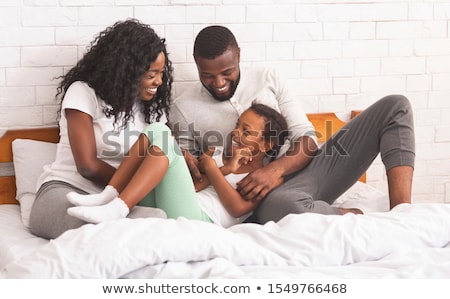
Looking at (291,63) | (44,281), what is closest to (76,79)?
(291,63)

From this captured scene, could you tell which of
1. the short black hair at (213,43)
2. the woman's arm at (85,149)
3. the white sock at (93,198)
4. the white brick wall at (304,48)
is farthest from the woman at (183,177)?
the white brick wall at (304,48)

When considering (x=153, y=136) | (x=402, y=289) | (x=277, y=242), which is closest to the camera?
(x=402, y=289)

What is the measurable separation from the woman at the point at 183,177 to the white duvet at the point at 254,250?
300mm

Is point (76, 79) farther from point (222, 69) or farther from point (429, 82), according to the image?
point (429, 82)

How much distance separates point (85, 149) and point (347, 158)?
2.72ft

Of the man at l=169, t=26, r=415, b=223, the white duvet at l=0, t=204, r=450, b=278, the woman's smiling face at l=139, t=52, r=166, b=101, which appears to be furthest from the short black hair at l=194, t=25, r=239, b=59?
the white duvet at l=0, t=204, r=450, b=278

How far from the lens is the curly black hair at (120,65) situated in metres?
2.26

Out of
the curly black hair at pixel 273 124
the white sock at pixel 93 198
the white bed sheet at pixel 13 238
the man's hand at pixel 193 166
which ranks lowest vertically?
the white bed sheet at pixel 13 238

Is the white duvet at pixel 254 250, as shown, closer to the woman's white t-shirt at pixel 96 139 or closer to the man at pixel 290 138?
the man at pixel 290 138

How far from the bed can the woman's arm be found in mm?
345

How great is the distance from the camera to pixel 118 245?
60.9 inches

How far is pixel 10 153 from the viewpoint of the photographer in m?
2.44

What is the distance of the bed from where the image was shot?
4.99ft

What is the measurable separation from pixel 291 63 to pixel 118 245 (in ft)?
4.36
